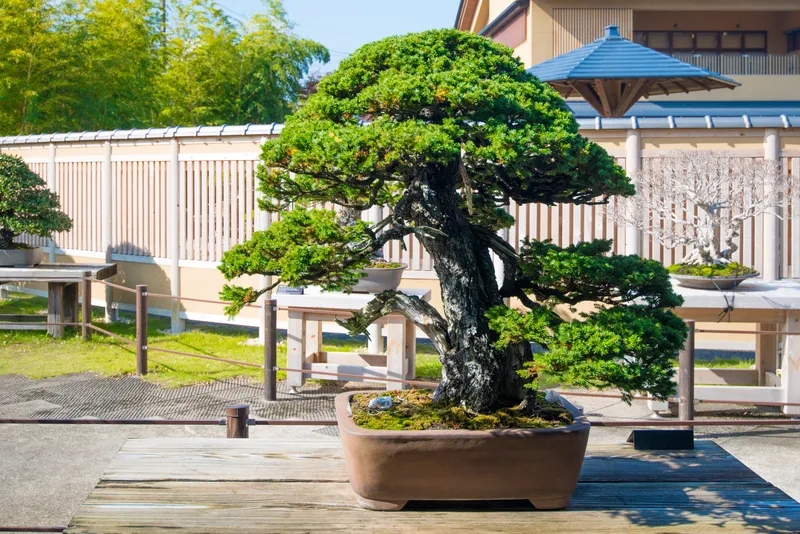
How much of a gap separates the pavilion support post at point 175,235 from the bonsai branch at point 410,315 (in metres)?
7.41

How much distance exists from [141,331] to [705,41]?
18.3 m

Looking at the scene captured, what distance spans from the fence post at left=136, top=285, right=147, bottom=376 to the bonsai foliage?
3416mm

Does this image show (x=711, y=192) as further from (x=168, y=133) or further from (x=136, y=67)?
(x=136, y=67)

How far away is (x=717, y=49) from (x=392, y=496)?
2155 centimetres

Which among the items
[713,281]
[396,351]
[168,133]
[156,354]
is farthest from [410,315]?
[168,133]

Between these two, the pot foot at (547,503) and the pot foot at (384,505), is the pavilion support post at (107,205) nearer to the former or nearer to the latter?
the pot foot at (384,505)

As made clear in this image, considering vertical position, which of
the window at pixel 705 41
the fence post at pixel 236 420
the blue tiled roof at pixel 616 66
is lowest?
the fence post at pixel 236 420

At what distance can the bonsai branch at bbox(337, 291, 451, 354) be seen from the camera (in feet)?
13.7

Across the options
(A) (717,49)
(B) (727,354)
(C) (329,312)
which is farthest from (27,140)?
(A) (717,49)

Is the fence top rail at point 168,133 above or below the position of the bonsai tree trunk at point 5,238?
above

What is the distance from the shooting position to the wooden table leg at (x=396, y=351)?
8.01 meters

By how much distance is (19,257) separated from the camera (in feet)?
37.2

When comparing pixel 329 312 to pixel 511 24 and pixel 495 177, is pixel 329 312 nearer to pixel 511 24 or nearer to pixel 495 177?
pixel 495 177

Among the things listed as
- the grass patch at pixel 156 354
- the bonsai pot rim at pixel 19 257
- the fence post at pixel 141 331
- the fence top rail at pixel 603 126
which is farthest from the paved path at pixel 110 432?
the fence top rail at pixel 603 126
